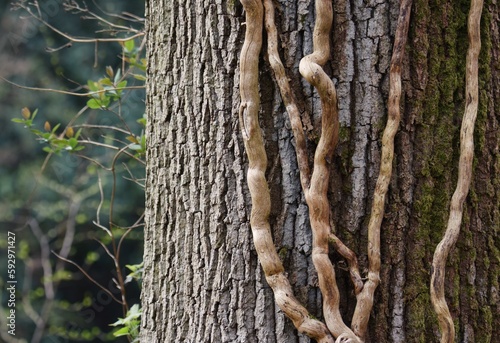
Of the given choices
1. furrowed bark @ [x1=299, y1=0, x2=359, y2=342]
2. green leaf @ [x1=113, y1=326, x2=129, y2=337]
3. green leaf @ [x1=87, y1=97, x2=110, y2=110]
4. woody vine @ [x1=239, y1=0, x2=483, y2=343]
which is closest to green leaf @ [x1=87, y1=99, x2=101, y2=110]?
green leaf @ [x1=87, y1=97, x2=110, y2=110]

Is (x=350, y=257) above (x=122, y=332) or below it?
above

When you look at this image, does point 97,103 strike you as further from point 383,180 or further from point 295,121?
point 383,180

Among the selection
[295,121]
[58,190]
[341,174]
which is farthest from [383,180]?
[58,190]

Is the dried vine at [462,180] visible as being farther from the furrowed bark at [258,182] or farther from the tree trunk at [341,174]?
the furrowed bark at [258,182]

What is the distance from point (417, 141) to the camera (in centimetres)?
133

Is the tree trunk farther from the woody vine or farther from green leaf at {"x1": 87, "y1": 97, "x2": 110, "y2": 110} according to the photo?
green leaf at {"x1": 87, "y1": 97, "x2": 110, "y2": 110}

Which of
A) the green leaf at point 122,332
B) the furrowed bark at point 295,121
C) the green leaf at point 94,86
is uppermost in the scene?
the green leaf at point 94,86

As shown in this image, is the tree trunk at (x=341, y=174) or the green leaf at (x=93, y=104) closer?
the tree trunk at (x=341, y=174)

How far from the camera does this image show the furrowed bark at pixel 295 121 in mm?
1278

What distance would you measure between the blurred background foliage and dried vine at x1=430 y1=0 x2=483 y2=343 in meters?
4.46

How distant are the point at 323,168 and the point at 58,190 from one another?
494cm

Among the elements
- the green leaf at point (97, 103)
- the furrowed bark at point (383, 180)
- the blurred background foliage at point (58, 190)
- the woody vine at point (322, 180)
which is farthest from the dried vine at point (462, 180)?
the blurred background foliage at point (58, 190)

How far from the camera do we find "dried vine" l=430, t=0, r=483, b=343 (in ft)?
4.23

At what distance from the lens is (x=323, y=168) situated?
1.28 metres
